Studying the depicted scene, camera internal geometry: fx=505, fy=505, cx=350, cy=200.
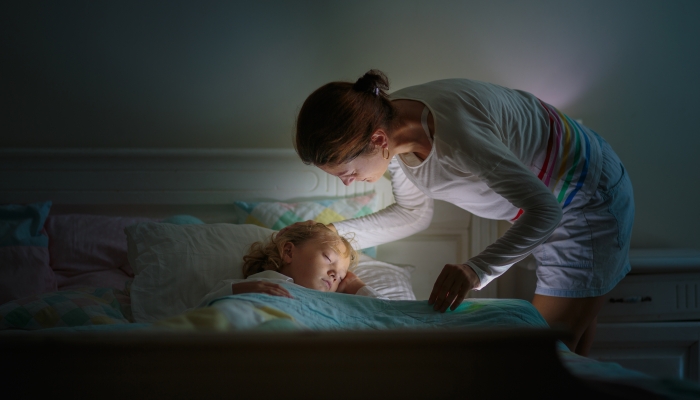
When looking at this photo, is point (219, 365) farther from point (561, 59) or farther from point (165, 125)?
point (561, 59)

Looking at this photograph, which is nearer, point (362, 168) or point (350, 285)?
point (362, 168)

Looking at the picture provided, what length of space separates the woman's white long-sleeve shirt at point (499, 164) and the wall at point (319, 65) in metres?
0.69

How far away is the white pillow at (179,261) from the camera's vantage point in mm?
1403

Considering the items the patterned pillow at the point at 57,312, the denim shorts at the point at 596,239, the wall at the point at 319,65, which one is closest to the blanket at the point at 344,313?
the denim shorts at the point at 596,239

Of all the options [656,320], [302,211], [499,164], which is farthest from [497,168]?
[656,320]

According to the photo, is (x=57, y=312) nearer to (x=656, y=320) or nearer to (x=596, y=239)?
(x=596, y=239)

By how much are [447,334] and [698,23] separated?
2230 millimetres

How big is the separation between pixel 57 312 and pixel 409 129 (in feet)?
3.24

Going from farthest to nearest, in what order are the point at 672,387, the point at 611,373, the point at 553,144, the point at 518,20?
the point at 518,20 → the point at 553,144 → the point at 611,373 → the point at 672,387

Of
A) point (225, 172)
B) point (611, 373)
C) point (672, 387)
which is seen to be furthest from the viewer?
point (225, 172)

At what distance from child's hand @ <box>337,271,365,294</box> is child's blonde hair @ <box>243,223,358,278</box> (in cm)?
7

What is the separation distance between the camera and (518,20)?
82.0 inches

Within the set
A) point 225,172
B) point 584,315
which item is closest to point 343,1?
point 225,172

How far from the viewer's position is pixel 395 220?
1.70 m
